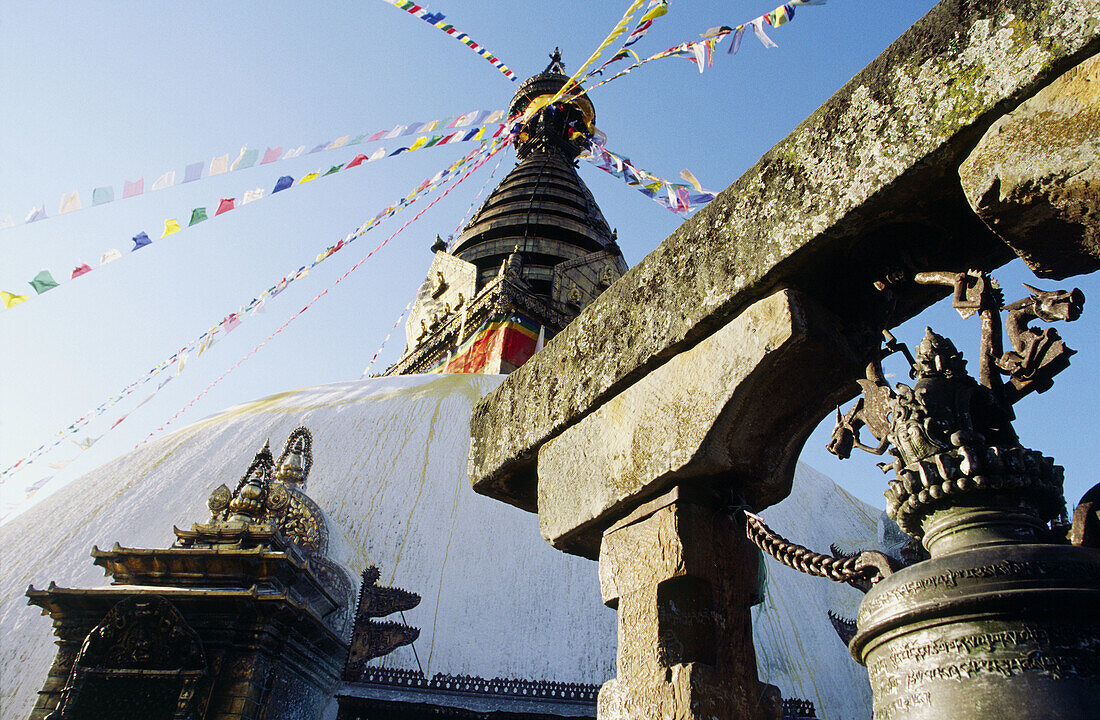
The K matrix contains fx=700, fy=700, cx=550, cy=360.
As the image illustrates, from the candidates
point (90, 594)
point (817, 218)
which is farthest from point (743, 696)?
point (90, 594)

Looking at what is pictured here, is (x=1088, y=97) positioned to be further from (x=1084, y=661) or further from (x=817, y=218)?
(x=1084, y=661)

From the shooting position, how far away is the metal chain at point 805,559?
1.52 metres

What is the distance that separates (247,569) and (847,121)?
578 cm

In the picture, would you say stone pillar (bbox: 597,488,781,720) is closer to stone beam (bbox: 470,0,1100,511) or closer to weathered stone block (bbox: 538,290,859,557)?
weathered stone block (bbox: 538,290,859,557)

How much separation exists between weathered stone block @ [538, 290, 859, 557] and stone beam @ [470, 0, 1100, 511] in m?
0.08

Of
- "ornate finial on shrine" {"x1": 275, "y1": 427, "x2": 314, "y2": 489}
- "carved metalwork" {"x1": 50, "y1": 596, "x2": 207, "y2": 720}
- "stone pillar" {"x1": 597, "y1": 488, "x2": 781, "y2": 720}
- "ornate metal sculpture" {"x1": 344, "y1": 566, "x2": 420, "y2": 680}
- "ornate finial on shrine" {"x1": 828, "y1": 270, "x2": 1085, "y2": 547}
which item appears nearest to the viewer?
"ornate finial on shrine" {"x1": 828, "y1": 270, "x2": 1085, "y2": 547}

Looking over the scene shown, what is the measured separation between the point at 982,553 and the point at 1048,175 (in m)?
0.71

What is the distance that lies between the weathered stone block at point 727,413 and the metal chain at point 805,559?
0.18 m

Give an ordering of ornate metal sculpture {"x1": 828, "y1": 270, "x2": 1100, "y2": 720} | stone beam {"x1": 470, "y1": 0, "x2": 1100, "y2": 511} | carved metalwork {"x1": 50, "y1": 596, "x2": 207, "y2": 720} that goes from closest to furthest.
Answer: ornate metal sculpture {"x1": 828, "y1": 270, "x2": 1100, "y2": 720}, stone beam {"x1": 470, "y1": 0, "x2": 1100, "y2": 511}, carved metalwork {"x1": 50, "y1": 596, "x2": 207, "y2": 720}

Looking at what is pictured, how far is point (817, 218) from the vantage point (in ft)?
5.52

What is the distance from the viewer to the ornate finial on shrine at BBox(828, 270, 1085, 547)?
128 centimetres

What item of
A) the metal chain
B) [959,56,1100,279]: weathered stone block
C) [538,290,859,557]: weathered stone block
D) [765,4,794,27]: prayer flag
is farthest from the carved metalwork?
[765,4,794,27]: prayer flag

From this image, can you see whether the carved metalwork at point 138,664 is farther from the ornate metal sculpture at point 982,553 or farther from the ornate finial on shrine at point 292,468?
the ornate metal sculpture at point 982,553

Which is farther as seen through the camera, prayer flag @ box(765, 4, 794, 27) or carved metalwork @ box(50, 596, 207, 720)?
prayer flag @ box(765, 4, 794, 27)
